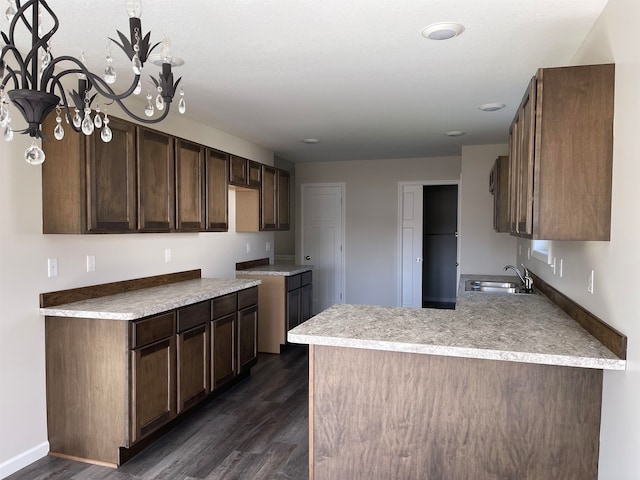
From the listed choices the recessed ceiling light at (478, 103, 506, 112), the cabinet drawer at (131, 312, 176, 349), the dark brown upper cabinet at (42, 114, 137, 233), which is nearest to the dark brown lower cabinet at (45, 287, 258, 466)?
the cabinet drawer at (131, 312, 176, 349)

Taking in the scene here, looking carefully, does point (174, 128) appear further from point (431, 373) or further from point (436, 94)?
point (431, 373)

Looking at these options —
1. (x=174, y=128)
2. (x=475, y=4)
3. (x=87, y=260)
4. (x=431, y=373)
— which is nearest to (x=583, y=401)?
(x=431, y=373)

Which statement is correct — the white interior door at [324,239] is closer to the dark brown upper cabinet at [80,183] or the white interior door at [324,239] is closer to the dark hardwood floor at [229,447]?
the dark hardwood floor at [229,447]

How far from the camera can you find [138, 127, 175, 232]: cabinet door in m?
3.06

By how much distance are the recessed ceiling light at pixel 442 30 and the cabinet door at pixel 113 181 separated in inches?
76.6

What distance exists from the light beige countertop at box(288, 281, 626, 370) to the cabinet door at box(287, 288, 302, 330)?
2.32 metres

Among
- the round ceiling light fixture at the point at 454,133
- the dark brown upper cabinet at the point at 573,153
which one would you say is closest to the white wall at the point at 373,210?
the round ceiling light fixture at the point at 454,133

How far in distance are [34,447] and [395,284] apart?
4925 millimetres

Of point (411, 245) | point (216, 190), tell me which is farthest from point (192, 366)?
point (411, 245)

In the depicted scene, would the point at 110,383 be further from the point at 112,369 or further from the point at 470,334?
the point at 470,334

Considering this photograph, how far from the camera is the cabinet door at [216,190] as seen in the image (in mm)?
3857

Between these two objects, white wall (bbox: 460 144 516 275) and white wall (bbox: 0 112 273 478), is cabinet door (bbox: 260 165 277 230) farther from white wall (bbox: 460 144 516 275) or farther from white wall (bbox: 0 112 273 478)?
white wall (bbox: 460 144 516 275)

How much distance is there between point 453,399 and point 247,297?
2.37 meters

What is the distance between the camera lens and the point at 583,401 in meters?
1.90
